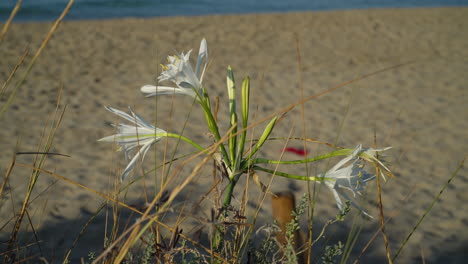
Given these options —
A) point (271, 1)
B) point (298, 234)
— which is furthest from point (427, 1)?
point (298, 234)

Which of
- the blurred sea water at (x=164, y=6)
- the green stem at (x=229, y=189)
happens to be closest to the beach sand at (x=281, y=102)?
the green stem at (x=229, y=189)

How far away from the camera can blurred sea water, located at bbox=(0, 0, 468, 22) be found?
12996 millimetres

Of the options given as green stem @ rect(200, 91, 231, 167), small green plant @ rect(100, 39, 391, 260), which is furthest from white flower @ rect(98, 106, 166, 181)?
green stem @ rect(200, 91, 231, 167)

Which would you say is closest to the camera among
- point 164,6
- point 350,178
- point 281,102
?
point 350,178

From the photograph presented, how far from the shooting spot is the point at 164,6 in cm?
1541

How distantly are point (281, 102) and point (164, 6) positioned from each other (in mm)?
11342

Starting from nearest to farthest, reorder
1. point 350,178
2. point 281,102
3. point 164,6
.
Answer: point 350,178
point 281,102
point 164,6

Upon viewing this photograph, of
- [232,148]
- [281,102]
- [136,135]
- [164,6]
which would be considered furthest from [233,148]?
[164,6]

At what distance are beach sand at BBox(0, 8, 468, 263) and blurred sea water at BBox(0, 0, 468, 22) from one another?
453 cm

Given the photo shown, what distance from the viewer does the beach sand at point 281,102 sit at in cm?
288

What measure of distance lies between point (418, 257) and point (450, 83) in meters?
3.86

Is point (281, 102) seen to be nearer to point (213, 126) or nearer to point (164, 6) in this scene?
point (213, 126)

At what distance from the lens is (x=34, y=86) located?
5.62m

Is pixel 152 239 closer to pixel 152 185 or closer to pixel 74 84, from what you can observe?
pixel 152 185
